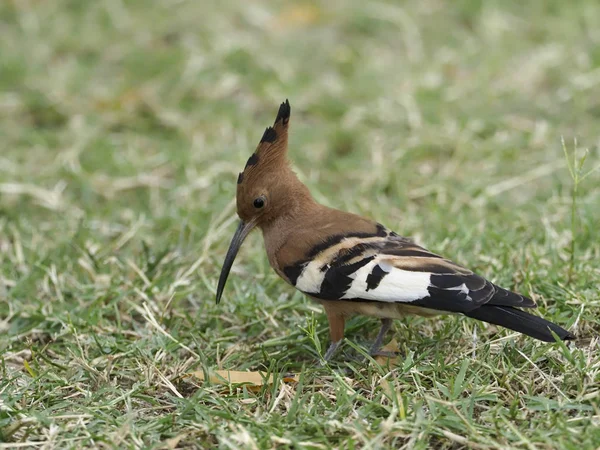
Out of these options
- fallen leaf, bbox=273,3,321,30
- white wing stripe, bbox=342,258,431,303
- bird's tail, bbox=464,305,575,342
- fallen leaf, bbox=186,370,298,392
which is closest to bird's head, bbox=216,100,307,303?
fallen leaf, bbox=186,370,298,392

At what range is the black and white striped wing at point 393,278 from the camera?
114 inches

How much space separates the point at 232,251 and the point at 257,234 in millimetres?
931

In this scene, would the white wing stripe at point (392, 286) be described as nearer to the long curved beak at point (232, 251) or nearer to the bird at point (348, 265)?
the bird at point (348, 265)

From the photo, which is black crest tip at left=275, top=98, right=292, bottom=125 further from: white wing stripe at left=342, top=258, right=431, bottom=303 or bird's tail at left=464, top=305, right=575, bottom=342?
bird's tail at left=464, top=305, right=575, bottom=342

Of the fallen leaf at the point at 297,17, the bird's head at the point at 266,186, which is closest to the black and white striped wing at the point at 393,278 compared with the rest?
the bird's head at the point at 266,186

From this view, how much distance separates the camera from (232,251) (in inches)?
139

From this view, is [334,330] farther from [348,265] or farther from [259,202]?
[259,202]

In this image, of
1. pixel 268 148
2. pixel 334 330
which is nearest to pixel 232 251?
pixel 268 148

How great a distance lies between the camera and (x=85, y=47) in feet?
22.3

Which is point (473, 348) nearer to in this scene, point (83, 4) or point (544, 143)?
point (544, 143)

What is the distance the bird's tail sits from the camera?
2.80 m

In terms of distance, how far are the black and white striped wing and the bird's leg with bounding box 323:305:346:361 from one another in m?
0.11

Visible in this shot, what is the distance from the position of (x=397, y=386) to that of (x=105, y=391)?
1014 millimetres

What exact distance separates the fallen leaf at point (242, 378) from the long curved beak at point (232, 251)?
443mm
